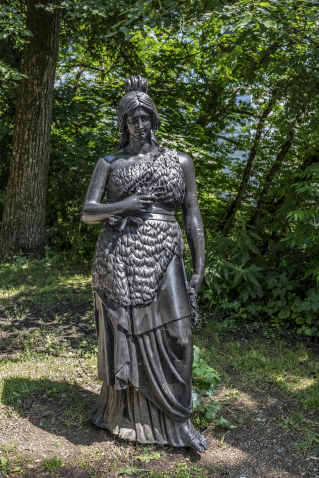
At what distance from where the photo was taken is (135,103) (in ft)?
8.67

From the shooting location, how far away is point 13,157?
788 cm

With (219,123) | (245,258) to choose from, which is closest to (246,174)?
(219,123)

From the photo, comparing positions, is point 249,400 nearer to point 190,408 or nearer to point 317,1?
point 190,408

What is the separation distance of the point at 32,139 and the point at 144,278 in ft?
19.5

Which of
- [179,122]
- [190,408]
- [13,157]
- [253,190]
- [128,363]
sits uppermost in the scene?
[179,122]

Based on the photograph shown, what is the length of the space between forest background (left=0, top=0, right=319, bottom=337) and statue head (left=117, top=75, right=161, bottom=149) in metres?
1.51

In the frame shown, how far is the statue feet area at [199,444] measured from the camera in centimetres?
282

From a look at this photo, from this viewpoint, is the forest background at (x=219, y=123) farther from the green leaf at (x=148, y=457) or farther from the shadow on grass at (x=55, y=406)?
the green leaf at (x=148, y=457)

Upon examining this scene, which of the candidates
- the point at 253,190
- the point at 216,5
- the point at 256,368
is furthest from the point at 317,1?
the point at 256,368

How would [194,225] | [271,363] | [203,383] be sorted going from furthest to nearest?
[271,363] → [203,383] → [194,225]

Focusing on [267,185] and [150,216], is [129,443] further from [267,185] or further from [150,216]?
[267,185]

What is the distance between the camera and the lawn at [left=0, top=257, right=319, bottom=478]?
2.79 metres

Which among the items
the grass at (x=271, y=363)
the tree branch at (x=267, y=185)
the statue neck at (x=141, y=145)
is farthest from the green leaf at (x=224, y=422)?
the tree branch at (x=267, y=185)

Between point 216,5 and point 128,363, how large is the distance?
348cm
